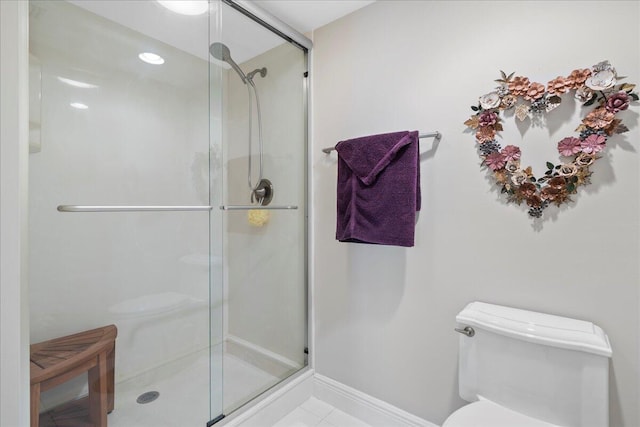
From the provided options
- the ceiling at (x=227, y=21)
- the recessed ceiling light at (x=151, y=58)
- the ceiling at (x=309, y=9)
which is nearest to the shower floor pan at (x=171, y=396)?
the recessed ceiling light at (x=151, y=58)

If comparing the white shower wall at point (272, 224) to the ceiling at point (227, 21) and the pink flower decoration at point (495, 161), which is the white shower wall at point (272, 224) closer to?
the ceiling at point (227, 21)

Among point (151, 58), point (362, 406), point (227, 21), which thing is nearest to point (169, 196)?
point (151, 58)

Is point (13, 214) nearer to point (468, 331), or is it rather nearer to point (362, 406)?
point (468, 331)

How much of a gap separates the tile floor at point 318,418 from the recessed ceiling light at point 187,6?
209cm

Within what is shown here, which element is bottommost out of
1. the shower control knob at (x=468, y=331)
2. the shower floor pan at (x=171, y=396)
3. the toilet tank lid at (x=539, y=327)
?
the shower floor pan at (x=171, y=396)

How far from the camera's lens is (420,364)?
5.06 ft

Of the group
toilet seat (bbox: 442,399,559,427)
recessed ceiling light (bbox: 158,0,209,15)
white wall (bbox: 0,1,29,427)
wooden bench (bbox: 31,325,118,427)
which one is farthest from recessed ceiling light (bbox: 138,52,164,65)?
toilet seat (bbox: 442,399,559,427)

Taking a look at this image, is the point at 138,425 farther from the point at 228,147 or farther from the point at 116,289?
the point at 228,147

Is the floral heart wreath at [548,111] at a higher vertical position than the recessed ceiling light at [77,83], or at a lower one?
lower

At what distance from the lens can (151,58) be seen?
51.3 inches

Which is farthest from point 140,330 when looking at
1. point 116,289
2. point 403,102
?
point 403,102

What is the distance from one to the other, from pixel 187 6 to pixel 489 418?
6.69 ft

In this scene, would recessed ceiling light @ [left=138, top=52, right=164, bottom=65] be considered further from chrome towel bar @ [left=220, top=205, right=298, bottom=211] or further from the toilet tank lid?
the toilet tank lid

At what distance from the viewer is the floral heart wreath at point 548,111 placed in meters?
1.10
